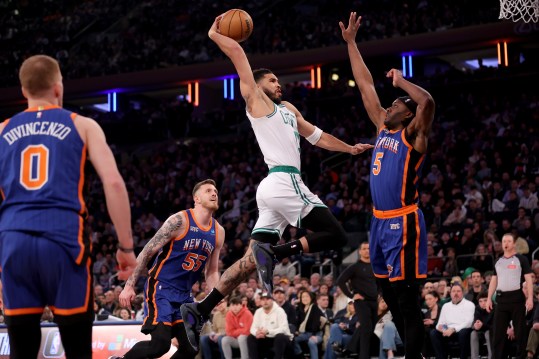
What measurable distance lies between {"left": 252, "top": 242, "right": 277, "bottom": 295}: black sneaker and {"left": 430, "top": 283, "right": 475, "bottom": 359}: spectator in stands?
20.6 feet

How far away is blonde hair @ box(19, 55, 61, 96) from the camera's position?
449 cm

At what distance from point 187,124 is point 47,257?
87.9 feet

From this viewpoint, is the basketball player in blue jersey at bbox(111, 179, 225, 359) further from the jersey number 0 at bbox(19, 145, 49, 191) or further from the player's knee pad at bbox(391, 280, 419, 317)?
the jersey number 0 at bbox(19, 145, 49, 191)

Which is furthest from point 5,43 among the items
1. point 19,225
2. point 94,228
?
point 19,225

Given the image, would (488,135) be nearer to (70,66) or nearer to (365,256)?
(365,256)

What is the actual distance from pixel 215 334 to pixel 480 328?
4901 mm

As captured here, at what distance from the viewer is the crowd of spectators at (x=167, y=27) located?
26.3m

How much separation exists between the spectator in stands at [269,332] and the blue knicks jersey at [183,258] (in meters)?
5.61

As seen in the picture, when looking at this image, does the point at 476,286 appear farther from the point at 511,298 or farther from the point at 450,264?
the point at 450,264

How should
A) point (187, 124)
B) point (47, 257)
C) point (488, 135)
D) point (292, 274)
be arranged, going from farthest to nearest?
1. point (187, 124)
2. point (488, 135)
3. point (292, 274)
4. point (47, 257)

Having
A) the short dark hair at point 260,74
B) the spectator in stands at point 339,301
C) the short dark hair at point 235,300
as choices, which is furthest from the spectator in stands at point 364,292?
the short dark hair at point 260,74

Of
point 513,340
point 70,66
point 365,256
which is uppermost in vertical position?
point 70,66

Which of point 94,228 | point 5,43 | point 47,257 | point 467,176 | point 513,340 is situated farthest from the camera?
point 5,43

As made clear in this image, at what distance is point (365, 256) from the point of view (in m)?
12.6
